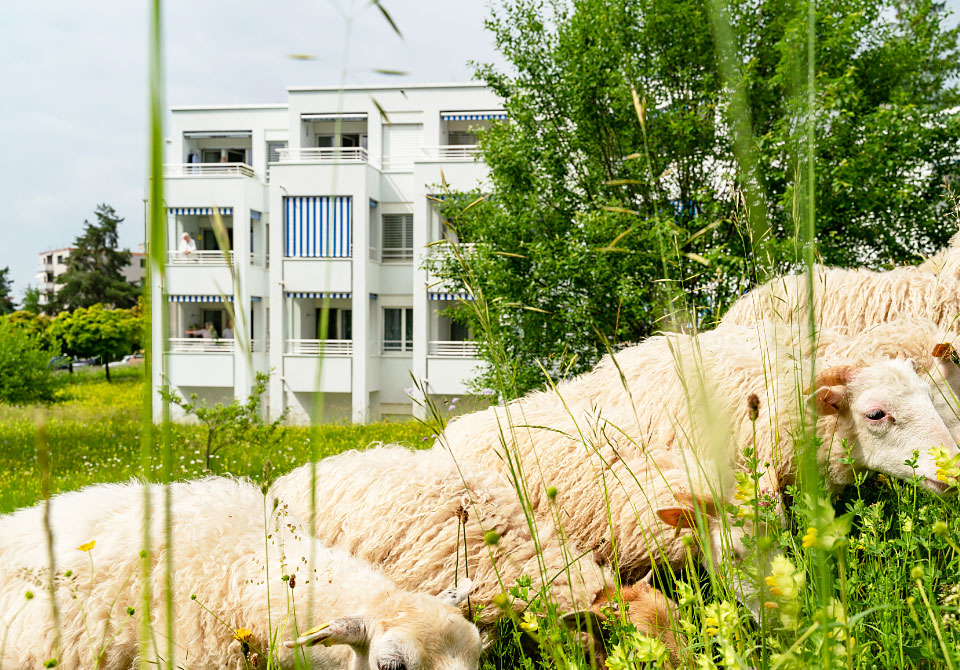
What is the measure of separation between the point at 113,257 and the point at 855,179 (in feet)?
251

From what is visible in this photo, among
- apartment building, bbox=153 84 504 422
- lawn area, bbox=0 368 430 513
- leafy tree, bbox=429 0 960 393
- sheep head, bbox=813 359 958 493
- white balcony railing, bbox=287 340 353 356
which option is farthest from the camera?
white balcony railing, bbox=287 340 353 356

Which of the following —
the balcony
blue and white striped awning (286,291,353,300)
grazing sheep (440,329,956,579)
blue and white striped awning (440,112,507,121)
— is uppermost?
blue and white striped awning (440,112,507,121)

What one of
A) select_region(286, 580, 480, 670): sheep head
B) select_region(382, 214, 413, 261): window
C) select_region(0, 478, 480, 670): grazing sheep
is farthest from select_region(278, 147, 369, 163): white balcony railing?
select_region(286, 580, 480, 670): sheep head

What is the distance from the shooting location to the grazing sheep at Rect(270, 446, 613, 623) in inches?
113

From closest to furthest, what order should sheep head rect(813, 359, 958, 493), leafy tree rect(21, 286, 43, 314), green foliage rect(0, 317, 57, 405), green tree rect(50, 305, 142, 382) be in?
sheep head rect(813, 359, 958, 493)
green foliage rect(0, 317, 57, 405)
green tree rect(50, 305, 142, 382)
leafy tree rect(21, 286, 43, 314)

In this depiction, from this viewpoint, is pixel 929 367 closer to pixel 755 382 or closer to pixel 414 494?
pixel 755 382

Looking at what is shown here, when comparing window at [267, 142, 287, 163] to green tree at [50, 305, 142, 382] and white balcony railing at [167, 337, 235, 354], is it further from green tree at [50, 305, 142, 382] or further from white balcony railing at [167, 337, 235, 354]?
green tree at [50, 305, 142, 382]

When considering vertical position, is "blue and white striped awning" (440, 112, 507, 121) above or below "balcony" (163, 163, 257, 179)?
above

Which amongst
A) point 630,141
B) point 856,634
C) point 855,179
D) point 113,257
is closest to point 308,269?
point 630,141

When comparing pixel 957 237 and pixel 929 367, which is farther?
pixel 957 237

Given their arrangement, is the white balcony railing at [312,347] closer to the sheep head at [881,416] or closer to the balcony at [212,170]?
the balcony at [212,170]

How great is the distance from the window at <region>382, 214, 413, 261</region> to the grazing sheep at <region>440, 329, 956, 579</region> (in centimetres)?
2648

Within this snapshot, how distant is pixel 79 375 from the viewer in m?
42.5

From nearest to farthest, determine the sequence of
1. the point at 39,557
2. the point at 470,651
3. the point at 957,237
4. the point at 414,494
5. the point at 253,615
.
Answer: the point at 470,651
the point at 253,615
the point at 39,557
the point at 414,494
the point at 957,237
